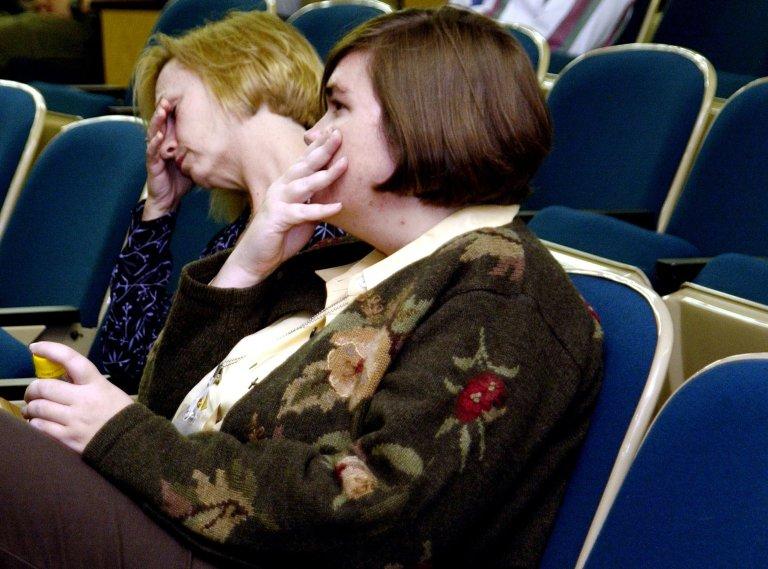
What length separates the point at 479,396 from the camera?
777 mm

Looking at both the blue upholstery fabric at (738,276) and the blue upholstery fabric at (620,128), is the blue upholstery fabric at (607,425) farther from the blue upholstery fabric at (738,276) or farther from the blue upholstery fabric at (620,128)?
the blue upholstery fabric at (620,128)

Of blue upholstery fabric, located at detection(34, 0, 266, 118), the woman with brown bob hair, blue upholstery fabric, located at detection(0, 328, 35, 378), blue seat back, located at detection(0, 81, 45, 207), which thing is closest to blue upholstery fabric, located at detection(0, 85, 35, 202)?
blue seat back, located at detection(0, 81, 45, 207)

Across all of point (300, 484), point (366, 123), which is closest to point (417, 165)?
point (366, 123)

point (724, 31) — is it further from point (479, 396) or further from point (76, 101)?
point (479, 396)

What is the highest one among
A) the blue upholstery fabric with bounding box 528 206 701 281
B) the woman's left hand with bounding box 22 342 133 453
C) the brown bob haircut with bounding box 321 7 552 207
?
the brown bob haircut with bounding box 321 7 552 207

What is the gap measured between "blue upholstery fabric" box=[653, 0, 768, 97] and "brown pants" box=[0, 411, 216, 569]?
5.93 feet

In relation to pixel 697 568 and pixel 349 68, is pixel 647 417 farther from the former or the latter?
pixel 349 68

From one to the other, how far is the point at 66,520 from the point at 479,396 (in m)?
0.31

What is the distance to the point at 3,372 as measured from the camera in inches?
56.9

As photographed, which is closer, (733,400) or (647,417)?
(733,400)

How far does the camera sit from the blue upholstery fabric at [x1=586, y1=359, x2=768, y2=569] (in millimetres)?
688

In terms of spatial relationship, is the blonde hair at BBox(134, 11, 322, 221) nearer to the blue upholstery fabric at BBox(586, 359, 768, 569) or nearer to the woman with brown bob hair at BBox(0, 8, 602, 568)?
the woman with brown bob hair at BBox(0, 8, 602, 568)

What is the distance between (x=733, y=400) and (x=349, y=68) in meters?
0.45

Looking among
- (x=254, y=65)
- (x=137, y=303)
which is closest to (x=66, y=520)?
(x=137, y=303)
